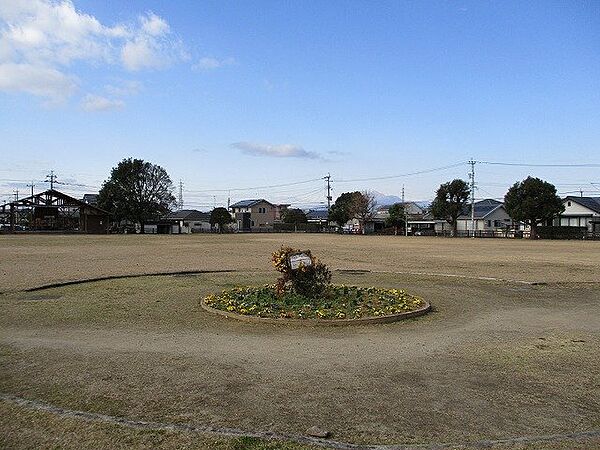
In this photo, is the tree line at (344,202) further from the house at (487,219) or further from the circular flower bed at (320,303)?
the circular flower bed at (320,303)

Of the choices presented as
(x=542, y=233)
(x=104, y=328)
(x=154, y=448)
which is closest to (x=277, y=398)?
(x=154, y=448)

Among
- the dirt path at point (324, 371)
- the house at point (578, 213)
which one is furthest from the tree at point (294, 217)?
the dirt path at point (324, 371)

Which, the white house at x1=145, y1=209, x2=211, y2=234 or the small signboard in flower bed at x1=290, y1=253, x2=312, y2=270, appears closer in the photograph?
the small signboard in flower bed at x1=290, y1=253, x2=312, y2=270

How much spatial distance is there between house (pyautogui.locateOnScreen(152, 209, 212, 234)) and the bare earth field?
65.5m

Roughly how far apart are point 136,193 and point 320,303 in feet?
203

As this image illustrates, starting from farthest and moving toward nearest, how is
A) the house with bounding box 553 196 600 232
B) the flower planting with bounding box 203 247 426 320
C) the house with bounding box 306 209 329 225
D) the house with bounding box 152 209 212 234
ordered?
the house with bounding box 306 209 329 225, the house with bounding box 152 209 212 234, the house with bounding box 553 196 600 232, the flower planting with bounding box 203 247 426 320

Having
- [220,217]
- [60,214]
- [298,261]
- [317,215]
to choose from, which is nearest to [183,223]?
[220,217]

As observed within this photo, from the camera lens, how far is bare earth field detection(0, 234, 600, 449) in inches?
143

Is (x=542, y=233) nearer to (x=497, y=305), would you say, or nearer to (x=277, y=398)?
(x=497, y=305)

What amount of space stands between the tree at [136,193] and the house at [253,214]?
75.4 feet

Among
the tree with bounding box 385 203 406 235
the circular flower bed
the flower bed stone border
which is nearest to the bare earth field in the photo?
the flower bed stone border

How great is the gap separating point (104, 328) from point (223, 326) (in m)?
1.66

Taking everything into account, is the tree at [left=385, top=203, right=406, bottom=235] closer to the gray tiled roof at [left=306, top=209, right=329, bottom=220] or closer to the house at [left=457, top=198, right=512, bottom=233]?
the house at [left=457, top=198, right=512, bottom=233]

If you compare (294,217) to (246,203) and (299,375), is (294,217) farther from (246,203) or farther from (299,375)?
(299,375)
